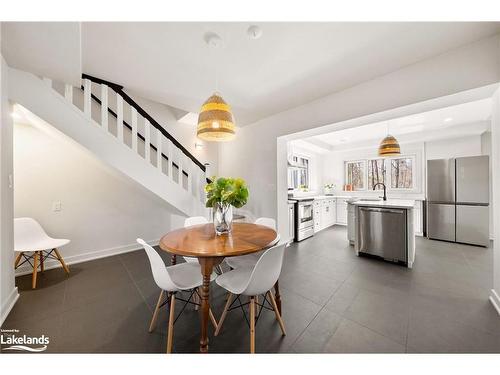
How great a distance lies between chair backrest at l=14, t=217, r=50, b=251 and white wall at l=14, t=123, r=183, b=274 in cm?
21

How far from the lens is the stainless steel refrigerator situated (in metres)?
3.47

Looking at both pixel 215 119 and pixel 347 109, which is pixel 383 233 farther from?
pixel 215 119

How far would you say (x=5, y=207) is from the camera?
5.74ft

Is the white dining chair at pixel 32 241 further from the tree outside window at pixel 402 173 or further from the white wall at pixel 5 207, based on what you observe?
the tree outside window at pixel 402 173

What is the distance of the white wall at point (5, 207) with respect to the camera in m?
1.67

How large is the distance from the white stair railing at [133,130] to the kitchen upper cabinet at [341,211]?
420 centimetres

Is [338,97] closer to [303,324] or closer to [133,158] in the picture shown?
[303,324]

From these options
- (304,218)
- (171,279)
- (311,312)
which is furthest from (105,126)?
(304,218)

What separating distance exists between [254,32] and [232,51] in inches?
13.1

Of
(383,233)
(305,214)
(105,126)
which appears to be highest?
(105,126)

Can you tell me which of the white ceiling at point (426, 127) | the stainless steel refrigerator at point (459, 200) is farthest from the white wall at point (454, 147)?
the stainless steel refrigerator at point (459, 200)

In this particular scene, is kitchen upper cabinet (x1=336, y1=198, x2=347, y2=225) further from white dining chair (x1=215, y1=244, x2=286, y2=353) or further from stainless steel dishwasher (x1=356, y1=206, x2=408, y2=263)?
white dining chair (x1=215, y1=244, x2=286, y2=353)

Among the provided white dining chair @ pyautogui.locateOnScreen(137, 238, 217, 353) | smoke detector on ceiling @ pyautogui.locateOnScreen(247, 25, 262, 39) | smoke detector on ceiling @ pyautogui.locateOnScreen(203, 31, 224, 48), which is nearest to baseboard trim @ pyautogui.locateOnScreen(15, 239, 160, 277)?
white dining chair @ pyautogui.locateOnScreen(137, 238, 217, 353)
